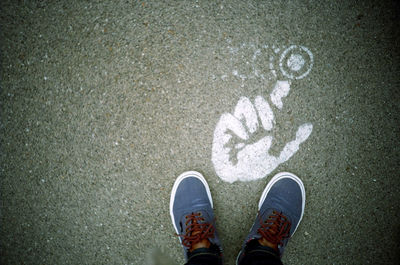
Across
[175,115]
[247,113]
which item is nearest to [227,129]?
[247,113]

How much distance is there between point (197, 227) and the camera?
1331 mm

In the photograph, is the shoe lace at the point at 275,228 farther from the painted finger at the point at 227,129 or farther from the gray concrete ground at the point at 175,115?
the painted finger at the point at 227,129

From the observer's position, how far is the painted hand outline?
1.32 meters

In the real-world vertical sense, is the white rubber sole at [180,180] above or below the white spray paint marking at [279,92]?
below

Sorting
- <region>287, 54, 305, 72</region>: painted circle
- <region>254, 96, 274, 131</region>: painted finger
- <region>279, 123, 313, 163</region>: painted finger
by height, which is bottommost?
<region>279, 123, 313, 163</region>: painted finger

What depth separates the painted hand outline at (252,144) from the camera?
1317 mm

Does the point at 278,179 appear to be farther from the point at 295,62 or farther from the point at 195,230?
the point at 295,62

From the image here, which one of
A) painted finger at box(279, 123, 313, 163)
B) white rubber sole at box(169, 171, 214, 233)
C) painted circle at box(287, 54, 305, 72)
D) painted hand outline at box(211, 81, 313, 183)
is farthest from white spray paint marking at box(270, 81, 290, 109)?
white rubber sole at box(169, 171, 214, 233)

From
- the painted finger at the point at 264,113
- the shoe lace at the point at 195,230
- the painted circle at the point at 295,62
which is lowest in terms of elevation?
the shoe lace at the point at 195,230

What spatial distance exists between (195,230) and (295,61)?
1.28 metres

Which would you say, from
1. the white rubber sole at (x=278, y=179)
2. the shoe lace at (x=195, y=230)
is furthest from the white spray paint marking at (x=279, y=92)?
the shoe lace at (x=195, y=230)

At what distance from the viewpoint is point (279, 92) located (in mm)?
1319

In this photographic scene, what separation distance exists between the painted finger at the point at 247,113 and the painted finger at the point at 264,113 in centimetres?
4

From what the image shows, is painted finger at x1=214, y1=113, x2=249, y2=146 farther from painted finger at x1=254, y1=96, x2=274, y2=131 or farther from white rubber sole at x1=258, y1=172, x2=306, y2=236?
white rubber sole at x1=258, y1=172, x2=306, y2=236
